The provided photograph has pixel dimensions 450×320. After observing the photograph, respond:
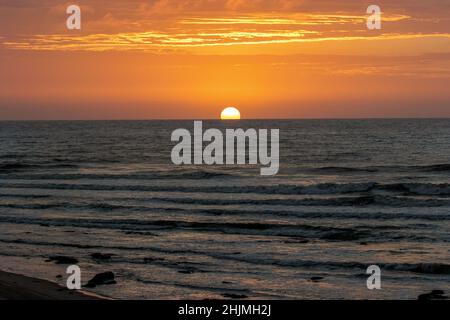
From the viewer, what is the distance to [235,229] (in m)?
23.7

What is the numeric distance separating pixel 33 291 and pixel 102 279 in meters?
1.87

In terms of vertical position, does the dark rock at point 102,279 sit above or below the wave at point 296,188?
below

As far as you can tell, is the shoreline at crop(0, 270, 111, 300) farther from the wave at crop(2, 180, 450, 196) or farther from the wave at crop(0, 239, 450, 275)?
the wave at crop(2, 180, 450, 196)

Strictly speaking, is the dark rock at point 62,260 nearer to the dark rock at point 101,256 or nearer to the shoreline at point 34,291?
the dark rock at point 101,256

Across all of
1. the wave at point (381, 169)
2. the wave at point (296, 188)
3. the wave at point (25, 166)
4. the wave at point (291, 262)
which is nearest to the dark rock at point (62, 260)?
the wave at point (291, 262)

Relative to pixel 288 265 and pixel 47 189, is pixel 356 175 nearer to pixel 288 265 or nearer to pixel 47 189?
pixel 47 189

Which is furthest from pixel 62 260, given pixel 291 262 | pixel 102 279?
pixel 291 262

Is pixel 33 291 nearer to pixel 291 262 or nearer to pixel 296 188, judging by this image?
pixel 291 262

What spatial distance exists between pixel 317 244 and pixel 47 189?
2017cm

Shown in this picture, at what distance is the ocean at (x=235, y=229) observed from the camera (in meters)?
15.7

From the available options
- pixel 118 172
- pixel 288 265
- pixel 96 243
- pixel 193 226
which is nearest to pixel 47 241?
pixel 96 243

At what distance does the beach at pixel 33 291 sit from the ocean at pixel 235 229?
2.08ft

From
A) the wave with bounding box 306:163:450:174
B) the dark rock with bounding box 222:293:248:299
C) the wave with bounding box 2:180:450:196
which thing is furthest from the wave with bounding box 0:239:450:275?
the wave with bounding box 306:163:450:174
